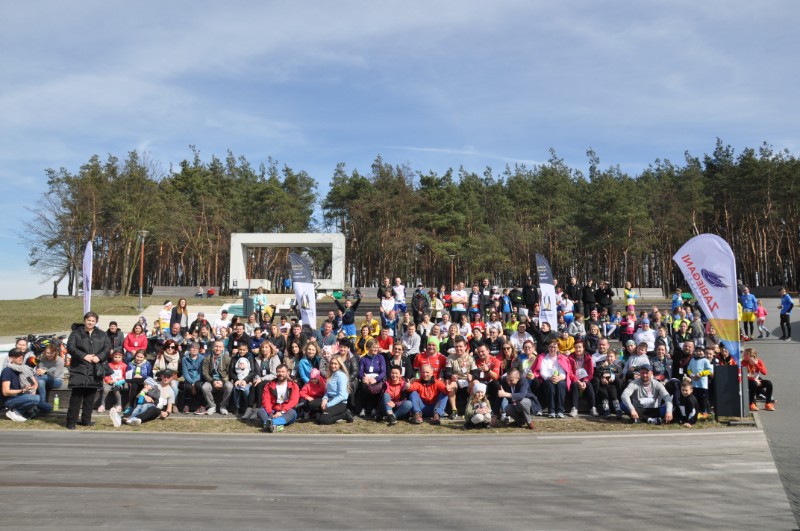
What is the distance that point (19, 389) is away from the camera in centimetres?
1096

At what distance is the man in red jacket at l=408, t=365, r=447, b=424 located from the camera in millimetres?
10961

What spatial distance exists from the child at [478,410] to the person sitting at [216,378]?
4562mm

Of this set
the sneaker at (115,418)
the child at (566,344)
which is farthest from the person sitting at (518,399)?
the sneaker at (115,418)

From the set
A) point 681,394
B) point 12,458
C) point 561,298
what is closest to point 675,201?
point 561,298

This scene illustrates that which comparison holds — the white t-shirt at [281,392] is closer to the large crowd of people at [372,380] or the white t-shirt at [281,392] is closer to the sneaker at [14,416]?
the large crowd of people at [372,380]

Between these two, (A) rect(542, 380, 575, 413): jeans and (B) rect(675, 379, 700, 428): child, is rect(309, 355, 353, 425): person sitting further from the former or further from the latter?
(B) rect(675, 379, 700, 428): child

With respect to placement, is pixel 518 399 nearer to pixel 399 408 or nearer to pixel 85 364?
pixel 399 408

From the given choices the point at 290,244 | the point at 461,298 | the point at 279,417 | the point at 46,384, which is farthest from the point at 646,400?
the point at 290,244

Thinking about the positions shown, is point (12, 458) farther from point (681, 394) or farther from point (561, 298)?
point (561, 298)

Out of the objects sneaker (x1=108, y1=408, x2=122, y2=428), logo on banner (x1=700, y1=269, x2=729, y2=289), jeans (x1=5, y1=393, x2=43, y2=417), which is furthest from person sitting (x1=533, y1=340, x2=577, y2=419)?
jeans (x1=5, y1=393, x2=43, y2=417)

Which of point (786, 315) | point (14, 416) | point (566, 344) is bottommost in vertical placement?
point (14, 416)

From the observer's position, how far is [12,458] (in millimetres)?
7688

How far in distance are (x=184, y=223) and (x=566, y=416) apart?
49338 mm

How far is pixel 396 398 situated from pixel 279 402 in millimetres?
2055
